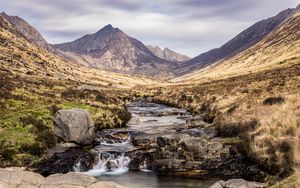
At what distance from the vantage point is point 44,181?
19141 mm

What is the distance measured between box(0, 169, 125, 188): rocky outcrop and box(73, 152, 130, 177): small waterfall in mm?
13152

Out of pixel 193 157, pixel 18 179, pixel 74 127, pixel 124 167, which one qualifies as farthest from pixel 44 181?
pixel 74 127

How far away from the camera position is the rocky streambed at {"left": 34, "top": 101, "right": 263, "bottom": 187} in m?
28.5

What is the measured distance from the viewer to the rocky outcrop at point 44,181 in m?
18.4

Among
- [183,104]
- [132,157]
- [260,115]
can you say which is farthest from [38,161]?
[183,104]

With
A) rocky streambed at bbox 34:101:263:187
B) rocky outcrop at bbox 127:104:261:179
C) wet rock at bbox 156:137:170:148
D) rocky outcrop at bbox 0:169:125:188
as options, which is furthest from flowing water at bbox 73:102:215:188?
rocky outcrop at bbox 0:169:125:188

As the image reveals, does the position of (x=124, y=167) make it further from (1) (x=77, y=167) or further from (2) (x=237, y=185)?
(2) (x=237, y=185)

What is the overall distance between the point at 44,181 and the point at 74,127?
62.3ft

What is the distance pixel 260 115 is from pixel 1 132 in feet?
69.2

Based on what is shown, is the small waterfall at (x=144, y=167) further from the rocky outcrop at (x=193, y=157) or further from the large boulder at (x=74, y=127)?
the large boulder at (x=74, y=127)

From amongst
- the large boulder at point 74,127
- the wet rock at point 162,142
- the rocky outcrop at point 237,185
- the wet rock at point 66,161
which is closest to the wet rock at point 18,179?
the rocky outcrop at point 237,185

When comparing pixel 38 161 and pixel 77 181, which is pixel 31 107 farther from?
pixel 77 181

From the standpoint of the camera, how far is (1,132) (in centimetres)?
3428

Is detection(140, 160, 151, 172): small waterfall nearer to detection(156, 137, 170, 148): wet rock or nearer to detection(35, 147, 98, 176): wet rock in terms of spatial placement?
detection(156, 137, 170, 148): wet rock
